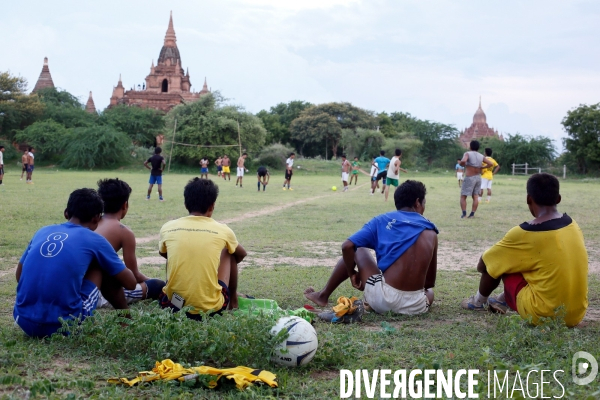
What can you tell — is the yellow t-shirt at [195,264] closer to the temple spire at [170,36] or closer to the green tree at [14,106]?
the green tree at [14,106]

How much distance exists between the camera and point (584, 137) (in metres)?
51.2

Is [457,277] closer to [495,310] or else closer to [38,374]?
[495,310]

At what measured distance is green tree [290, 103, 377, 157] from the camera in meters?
66.8

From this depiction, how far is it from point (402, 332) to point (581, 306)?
1.42m

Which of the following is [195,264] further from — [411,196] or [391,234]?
[411,196]

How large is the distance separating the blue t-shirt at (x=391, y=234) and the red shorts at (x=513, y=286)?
2.51ft

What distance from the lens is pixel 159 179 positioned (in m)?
17.6

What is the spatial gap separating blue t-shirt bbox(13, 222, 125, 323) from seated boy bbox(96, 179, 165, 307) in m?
1.01

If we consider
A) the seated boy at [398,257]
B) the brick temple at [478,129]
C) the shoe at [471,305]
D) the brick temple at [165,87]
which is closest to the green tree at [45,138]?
the brick temple at [165,87]

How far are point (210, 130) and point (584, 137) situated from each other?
31450 mm

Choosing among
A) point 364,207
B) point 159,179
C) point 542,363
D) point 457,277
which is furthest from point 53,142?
point 542,363

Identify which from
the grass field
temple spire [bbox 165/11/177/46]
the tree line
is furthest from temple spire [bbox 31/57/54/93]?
the grass field

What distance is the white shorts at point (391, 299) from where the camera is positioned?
17.2ft

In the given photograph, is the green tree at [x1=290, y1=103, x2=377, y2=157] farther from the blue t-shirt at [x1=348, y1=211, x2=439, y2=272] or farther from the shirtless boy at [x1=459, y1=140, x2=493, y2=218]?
the blue t-shirt at [x1=348, y1=211, x2=439, y2=272]
